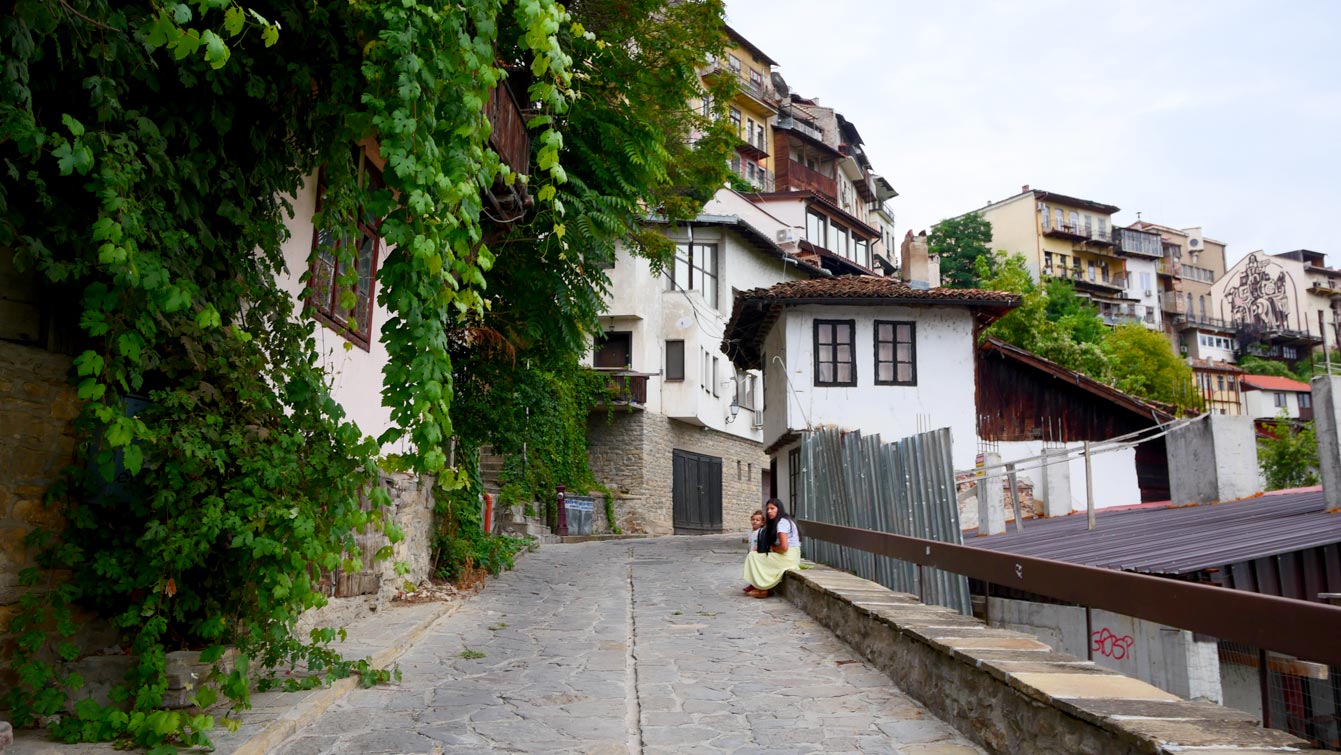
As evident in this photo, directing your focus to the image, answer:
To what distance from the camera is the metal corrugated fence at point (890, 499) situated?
8.23 metres

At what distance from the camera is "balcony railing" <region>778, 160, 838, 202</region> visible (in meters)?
46.6

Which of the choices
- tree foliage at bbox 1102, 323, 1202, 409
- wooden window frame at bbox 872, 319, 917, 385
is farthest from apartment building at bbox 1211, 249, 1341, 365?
wooden window frame at bbox 872, 319, 917, 385

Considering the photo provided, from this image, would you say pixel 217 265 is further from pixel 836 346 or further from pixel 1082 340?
pixel 1082 340

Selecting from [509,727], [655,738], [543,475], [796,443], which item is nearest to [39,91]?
[509,727]

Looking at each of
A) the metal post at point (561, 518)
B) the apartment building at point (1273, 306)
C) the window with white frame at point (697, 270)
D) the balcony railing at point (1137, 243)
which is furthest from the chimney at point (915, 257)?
the apartment building at point (1273, 306)

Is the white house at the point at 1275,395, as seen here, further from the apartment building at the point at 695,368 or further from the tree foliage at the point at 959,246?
the apartment building at the point at 695,368

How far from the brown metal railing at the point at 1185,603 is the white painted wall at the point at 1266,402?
2415 inches

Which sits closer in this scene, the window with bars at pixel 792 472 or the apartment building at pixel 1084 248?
the window with bars at pixel 792 472

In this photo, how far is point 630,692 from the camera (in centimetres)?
601

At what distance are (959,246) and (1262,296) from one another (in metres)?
39.4

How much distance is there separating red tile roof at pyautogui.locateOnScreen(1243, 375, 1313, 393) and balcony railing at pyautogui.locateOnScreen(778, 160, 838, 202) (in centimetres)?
3330

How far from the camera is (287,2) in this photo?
4734 mm

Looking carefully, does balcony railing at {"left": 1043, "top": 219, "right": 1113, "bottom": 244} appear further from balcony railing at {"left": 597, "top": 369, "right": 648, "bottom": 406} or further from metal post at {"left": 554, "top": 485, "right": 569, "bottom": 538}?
metal post at {"left": 554, "top": 485, "right": 569, "bottom": 538}

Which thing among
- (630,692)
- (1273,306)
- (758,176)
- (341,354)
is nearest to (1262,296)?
(1273,306)
